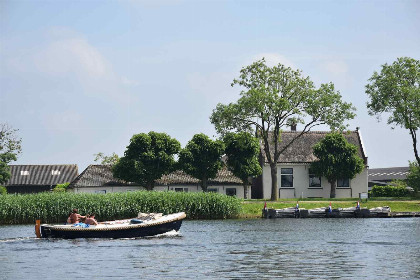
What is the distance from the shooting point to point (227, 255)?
137ft

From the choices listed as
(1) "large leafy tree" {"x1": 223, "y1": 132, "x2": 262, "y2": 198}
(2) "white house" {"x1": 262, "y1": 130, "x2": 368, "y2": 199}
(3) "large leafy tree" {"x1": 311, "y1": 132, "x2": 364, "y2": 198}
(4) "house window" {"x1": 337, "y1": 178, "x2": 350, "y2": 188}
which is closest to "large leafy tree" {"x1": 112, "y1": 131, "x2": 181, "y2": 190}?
(1) "large leafy tree" {"x1": 223, "y1": 132, "x2": 262, "y2": 198}

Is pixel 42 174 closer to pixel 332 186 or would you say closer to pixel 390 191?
pixel 332 186

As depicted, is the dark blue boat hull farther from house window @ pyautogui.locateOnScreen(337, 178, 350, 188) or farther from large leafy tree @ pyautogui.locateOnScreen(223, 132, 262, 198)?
house window @ pyautogui.locateOnScreen(337, 178, 350, 188)

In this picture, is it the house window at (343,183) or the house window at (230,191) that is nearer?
the house window at (343,183)

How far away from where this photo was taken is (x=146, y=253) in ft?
141

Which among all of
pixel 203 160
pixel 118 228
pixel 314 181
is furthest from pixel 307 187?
pixel 118 228

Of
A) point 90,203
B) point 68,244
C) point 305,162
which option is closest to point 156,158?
point 305,162

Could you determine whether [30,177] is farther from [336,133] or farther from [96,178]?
[336,133]

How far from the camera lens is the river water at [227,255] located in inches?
1367

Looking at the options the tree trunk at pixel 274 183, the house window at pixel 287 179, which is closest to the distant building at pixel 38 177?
the house window at pixel 287 179

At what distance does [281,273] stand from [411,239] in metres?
18.4

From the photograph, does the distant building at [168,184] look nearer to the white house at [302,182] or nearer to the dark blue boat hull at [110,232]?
the white house at [302,182]

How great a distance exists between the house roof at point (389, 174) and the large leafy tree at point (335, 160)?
52.6 meters

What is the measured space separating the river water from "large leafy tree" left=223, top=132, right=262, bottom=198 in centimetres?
3110
